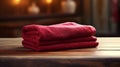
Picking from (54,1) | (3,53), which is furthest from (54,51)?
(54,1)

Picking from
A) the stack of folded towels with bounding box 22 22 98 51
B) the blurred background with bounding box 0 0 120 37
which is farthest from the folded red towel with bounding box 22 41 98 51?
the blurred background with bounding box 0 0 120 37

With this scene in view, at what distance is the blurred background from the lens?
2586 millimetres

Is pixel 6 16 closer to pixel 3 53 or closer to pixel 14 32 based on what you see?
pixel 14 32

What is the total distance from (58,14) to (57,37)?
1895 millimetres

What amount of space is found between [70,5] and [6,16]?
657 mm

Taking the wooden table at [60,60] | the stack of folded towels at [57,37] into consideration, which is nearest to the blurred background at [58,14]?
the stack of folded towels at [57,37]

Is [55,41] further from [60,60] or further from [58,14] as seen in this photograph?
[58,14]

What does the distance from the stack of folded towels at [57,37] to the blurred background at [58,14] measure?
1.68 meters

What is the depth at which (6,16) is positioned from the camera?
2.58 metres

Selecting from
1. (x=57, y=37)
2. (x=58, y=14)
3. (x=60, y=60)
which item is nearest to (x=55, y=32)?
(x=57, y=37)

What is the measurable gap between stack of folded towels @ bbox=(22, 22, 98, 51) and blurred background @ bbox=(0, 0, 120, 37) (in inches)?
66.3

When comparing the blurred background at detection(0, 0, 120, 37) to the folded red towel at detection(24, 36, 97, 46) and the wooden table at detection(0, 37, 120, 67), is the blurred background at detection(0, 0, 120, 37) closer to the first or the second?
the folded red towel at detection(24, 36, 97, 46)

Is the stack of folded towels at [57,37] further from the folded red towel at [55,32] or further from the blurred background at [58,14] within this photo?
the blurred background at [58,14]

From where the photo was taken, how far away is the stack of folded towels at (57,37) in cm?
82
